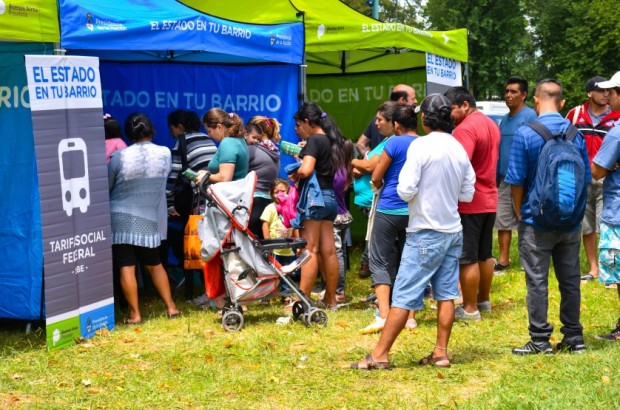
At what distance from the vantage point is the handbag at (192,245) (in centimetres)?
801

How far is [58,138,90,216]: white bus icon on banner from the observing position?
257 inches

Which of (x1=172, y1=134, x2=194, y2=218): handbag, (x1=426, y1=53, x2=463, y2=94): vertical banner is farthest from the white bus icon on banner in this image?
(x1=426, y1=53, x2=463, y2=94): vertical banner

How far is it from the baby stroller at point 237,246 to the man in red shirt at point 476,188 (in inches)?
50.3

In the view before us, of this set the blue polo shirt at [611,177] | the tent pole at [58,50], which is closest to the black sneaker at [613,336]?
the blue polo shirt at [611,177]

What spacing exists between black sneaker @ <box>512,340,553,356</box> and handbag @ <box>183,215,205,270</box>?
3024mm

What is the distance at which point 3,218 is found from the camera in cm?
693

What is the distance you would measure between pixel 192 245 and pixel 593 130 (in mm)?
4266

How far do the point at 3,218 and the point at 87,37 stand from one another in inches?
60.5

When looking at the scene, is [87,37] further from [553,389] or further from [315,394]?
[553,389]

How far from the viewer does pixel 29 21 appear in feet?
20.6

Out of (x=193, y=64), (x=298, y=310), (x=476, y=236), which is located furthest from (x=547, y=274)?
(x=193, y=64)

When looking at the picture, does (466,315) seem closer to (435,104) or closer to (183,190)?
(435,104)

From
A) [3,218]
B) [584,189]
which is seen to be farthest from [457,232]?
[3,218]

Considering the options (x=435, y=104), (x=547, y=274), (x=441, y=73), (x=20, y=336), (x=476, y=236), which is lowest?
(x=20, y=336)
